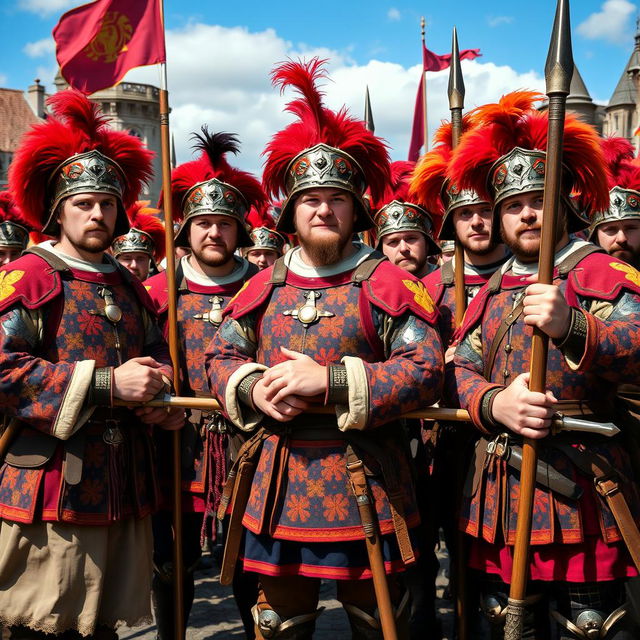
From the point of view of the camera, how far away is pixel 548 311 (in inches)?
120

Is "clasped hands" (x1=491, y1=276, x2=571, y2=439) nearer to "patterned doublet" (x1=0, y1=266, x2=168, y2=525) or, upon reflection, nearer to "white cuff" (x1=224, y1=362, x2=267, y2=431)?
"white cuff" (x1=224, y1=362, x2=267, y2=431)

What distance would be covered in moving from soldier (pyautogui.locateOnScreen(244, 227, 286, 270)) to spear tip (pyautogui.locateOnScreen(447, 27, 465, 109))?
3.73 metres

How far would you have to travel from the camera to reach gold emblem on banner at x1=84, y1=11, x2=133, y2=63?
4258mm

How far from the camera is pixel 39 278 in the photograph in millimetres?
3711

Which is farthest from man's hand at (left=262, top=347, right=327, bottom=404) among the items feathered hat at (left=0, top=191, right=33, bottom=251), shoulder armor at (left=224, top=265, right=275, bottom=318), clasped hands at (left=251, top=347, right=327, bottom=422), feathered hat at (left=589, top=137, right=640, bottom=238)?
feathered hat at (left=0, top=191, right=33, bottom=251)

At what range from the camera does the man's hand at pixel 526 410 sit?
124 inches

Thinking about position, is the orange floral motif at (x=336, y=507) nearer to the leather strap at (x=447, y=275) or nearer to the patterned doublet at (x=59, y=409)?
the patterned doublet at (x=59, y=409)

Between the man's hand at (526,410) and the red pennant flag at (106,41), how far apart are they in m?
2.81

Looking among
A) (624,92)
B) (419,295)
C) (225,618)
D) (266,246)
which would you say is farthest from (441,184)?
(624,92)

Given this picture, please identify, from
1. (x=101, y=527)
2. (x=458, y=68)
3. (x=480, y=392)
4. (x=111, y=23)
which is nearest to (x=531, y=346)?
(x=480, y=392)

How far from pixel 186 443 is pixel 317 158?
1990mm

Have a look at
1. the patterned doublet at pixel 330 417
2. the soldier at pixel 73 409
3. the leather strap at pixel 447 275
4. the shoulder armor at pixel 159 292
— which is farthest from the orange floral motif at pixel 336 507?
the leather strap at pixel 447 275

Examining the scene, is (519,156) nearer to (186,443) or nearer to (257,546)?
(257,546)

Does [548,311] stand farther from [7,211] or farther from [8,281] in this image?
[7,211]
